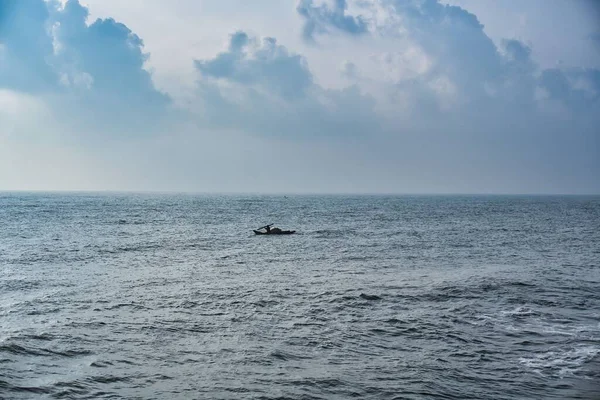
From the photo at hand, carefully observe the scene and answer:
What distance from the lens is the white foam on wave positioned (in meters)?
18.4

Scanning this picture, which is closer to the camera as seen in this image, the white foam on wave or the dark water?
the dark water

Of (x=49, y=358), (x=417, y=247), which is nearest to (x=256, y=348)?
(x=49, y=358)

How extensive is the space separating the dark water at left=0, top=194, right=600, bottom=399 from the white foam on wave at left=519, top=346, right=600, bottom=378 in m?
0.09

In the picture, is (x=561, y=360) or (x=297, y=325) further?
(x=297, y=325)

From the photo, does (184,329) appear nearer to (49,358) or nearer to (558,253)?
(49,358)

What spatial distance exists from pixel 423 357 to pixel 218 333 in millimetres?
9673

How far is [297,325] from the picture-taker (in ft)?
79.6

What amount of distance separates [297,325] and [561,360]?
11.9 metres

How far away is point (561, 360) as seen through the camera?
19.5 meters

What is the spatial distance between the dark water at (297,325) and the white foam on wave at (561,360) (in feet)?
0.29

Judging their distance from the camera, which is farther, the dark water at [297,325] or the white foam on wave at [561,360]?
the white foam on wave at [561,360]

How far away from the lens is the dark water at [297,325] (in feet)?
56.2

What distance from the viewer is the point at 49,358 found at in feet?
63.6

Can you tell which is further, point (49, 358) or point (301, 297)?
point (301, 297)
